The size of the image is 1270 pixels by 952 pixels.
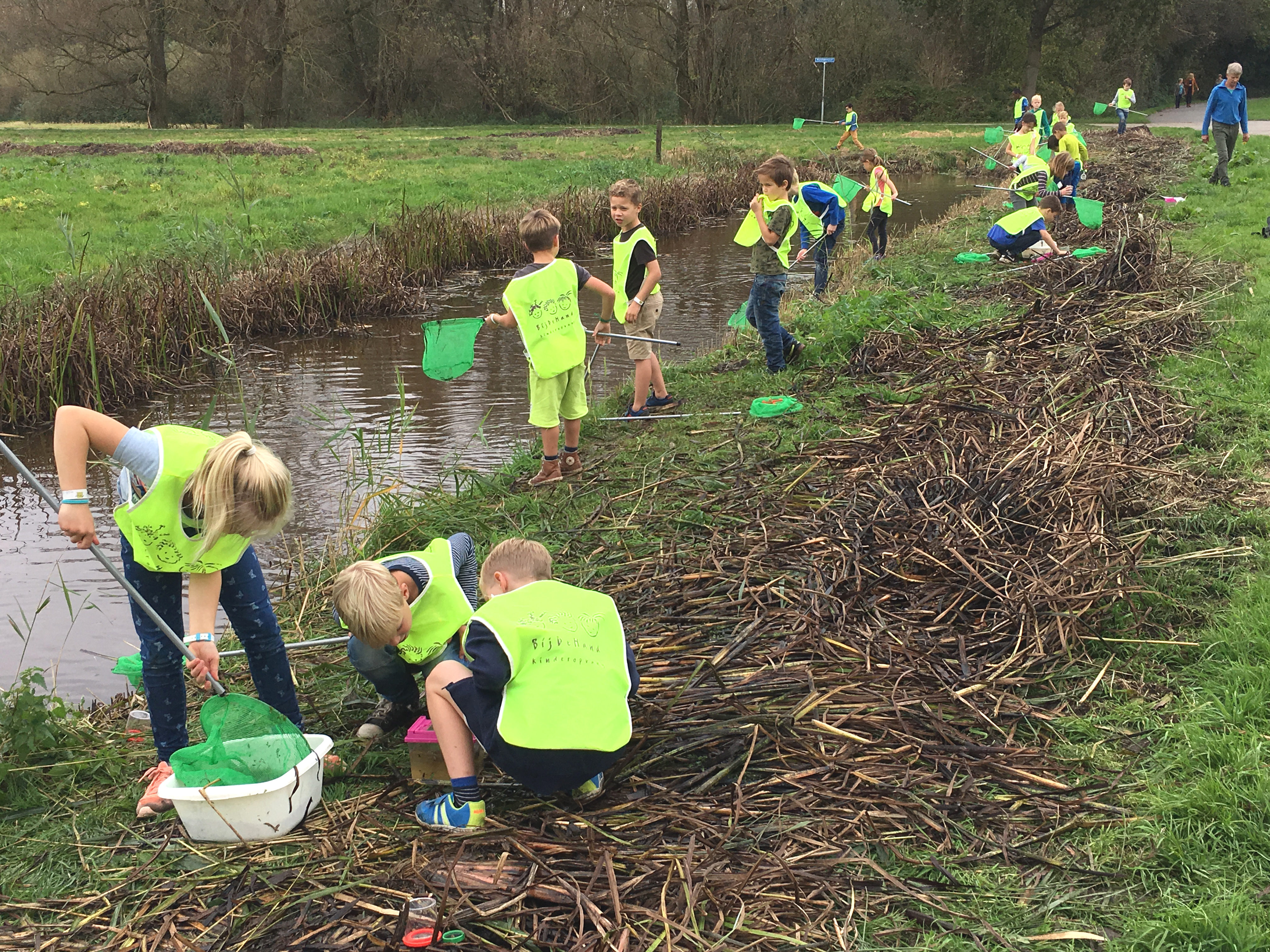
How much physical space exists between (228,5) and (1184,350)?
38.0m

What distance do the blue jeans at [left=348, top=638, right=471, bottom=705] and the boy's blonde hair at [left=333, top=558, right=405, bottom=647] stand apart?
0.61 feet

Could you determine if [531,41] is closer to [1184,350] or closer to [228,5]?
[228,5]

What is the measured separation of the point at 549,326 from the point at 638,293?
4.64 feet

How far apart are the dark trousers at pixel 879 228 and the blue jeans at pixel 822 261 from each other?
1743mm

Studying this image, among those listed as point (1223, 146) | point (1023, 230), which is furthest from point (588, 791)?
point (1223, 146)

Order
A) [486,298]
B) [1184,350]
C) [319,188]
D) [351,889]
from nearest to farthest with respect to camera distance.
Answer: [351,889], [1184,350], [486,298], [319,188]

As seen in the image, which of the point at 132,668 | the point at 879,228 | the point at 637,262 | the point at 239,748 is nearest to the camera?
the point at 239,748


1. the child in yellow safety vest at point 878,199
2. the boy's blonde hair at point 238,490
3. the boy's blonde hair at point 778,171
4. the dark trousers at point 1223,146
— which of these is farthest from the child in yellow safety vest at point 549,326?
the dark trousers at point 1223,146

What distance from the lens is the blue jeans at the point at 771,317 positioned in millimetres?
8047

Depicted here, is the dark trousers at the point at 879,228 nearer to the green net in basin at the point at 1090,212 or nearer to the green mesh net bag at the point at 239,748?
the green net in basin at the point at 1090,212

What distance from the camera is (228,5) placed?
36.4 metres

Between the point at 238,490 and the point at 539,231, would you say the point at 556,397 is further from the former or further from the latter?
the point at 238,490

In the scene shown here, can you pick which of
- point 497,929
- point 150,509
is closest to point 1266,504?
point 497,929

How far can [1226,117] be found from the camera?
1548 cm
